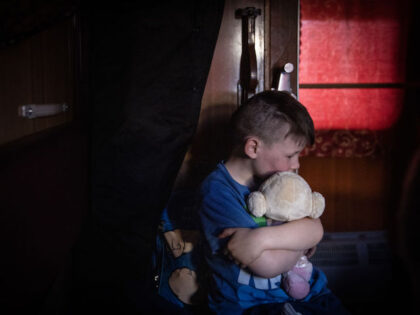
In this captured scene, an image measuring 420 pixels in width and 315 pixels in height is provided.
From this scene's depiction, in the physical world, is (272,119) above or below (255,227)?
above

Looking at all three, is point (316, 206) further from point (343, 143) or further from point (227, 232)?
point (343, 143)

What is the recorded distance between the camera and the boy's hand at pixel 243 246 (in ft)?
2.84

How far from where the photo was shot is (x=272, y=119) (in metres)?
1.02

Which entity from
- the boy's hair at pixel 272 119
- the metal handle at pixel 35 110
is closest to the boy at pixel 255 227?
the boy's hair at pixel 272 119

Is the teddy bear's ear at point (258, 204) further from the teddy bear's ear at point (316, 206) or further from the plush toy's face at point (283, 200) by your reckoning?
the teddy bear's ear at point (316, 206)

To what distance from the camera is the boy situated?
896mm

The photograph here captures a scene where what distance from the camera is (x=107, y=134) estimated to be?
1.06 metres

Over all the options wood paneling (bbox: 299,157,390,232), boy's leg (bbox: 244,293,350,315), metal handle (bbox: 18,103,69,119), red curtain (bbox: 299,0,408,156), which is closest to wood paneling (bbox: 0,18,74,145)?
metal handle (bbox: 18,103,69,119)

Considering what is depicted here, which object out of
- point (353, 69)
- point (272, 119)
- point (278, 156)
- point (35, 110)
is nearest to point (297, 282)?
point (278, 156)

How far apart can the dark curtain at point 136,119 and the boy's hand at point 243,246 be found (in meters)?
0.30

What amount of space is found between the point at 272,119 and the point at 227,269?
465 mm

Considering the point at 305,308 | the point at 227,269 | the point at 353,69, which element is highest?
the point at 353,69

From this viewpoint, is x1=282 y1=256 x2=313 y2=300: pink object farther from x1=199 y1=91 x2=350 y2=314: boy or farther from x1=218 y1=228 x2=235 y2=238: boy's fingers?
x1=218 y1=228 x2=235 y2=238: boy's fingers

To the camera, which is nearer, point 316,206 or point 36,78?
point 36,78
